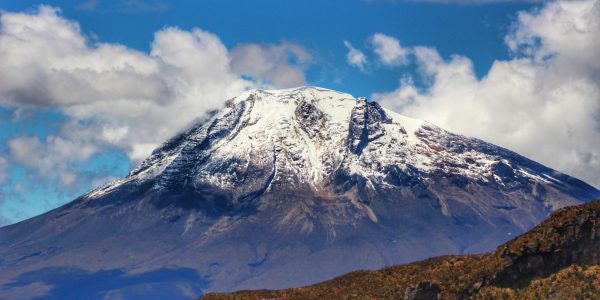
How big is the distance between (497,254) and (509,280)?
232 inches

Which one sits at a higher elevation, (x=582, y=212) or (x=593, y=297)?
(x=582, y=212)

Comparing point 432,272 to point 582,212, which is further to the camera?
point 432,272

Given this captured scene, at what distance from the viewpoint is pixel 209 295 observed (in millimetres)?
131875

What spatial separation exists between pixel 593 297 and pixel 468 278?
1902 cm

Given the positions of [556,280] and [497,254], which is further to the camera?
[497,254]

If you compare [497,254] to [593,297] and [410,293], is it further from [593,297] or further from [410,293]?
[593,297]

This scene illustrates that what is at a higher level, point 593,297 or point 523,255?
point 523,255

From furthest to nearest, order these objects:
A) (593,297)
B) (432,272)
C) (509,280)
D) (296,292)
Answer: (296,292)
(432,272)
(509,280)
(593,297)

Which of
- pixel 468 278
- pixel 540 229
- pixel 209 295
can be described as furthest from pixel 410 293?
pixel 209 295

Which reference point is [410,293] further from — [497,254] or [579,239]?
[579,239]

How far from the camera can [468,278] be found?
11900 cm

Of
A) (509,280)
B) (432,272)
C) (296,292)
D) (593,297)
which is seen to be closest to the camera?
(593,297)

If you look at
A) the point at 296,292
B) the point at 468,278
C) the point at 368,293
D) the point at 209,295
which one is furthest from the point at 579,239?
the point at 209,295

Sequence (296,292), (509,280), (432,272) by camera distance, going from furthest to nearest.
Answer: (296,292) < (432,272) < (509,280)
